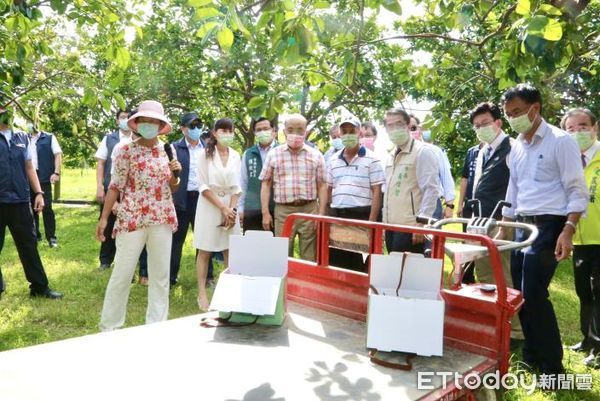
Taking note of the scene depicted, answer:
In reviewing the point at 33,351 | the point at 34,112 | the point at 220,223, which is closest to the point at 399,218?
the point at 220,223

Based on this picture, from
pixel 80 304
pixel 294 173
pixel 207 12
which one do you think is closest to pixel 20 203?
pixel 80 304

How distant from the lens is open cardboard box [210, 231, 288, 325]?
315 cm

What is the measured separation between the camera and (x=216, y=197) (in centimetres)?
506

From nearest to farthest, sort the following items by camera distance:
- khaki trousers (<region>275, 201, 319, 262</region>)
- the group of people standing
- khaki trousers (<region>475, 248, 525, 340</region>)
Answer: the group of people standing → khaki trousers (<region>475, 248, 525, 340</region>) → khaki trousers (<region>275, 201, 319, 262</region>)

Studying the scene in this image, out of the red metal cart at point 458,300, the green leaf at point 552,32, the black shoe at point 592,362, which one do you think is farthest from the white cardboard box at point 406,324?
the black shoe at point 592,362

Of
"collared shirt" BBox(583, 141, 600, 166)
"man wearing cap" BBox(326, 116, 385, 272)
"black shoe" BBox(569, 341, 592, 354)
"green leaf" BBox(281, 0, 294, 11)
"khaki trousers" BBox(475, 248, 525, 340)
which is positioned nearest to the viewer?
"green leaf" BBox(281, 0, 294, 11)

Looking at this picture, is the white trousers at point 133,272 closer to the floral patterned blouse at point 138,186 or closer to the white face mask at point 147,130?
the floral patterned blouse at point 138,186

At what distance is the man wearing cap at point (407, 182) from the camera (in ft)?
14.0

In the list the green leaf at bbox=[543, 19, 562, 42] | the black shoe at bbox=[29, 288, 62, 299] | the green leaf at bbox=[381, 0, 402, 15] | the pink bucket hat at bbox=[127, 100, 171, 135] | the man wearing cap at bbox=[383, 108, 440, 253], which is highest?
the green leaf at bbox=[381, 0, 402, 15]

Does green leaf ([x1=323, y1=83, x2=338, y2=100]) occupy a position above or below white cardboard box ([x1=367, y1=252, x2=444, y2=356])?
above

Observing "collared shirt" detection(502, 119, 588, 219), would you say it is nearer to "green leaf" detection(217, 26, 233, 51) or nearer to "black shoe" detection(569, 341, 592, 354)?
"black shoe" detection(569, 341, 592, 354)

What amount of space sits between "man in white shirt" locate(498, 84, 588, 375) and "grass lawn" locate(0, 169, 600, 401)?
13.5 inches

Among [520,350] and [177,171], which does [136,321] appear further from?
[520,350]

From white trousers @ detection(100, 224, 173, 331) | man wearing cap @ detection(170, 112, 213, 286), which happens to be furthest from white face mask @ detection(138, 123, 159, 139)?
man wearing cap @ detection(170, 112, 213, 286)
